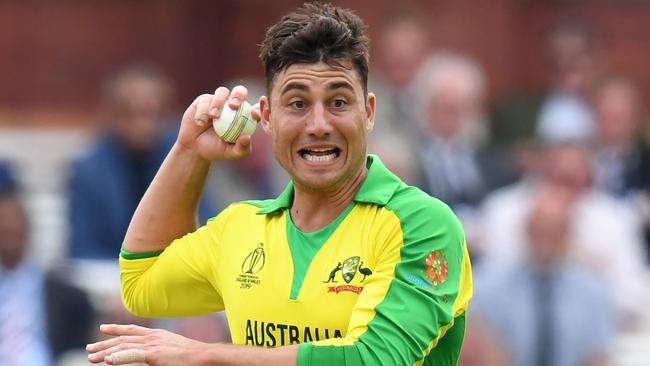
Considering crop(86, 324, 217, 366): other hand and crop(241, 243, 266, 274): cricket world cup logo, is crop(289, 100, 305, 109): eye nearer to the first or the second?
crop(241, 243, 266, 274): cricket world cup logo

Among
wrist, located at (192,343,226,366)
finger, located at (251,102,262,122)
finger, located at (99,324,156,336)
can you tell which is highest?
finger, located at (251,102,262,122)

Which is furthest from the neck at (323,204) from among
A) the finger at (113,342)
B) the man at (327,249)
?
the finger at (113,342)

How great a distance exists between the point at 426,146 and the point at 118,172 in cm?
212

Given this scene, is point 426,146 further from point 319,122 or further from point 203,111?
point 319,122

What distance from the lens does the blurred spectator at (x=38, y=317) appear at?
9.87 m

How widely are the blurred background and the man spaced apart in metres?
4.41

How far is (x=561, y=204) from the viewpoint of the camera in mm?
10305

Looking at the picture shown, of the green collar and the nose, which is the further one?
the green collar

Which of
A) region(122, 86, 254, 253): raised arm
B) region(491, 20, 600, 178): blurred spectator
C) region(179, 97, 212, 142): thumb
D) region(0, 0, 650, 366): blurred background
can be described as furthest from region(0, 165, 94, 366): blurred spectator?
region(179, 97, 212, 142): thumb

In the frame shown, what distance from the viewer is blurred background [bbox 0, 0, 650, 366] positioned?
393 inches

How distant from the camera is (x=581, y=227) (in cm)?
1059

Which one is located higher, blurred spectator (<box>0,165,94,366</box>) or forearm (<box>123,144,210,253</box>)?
forearm (<box>123,144,210,253</box>)

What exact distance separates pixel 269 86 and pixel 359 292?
0.77 meters

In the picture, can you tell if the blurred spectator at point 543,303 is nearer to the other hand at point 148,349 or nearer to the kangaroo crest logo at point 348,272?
the kangaroo crest logo at point 348,272
